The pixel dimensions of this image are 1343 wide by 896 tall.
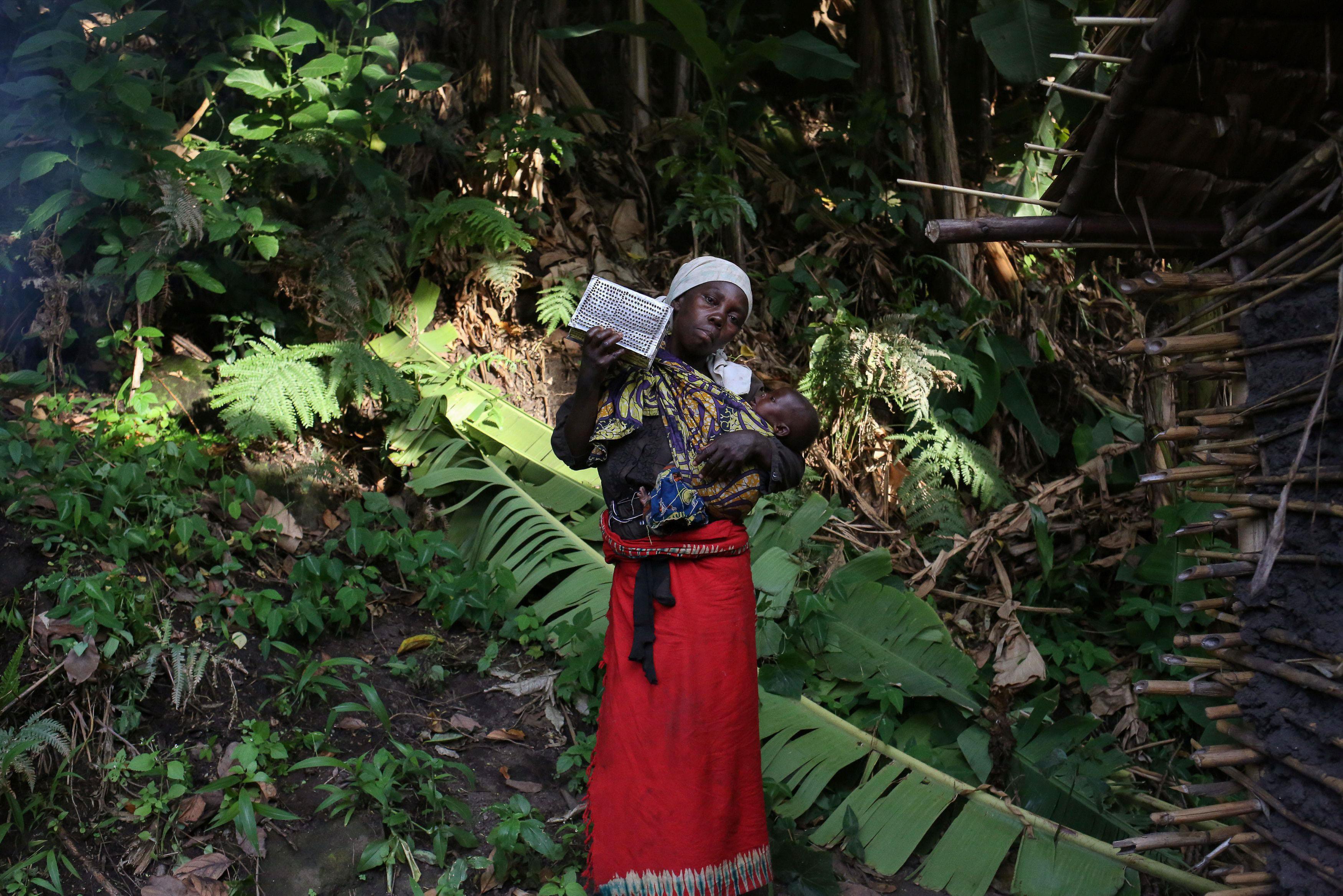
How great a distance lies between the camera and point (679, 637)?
2.36 meters

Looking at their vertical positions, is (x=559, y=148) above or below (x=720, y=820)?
above

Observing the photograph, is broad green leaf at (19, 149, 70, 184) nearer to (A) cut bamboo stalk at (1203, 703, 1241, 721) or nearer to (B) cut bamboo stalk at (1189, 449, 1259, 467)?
(B) cut bamboo stalk at (1189, 449, 1259, 467)

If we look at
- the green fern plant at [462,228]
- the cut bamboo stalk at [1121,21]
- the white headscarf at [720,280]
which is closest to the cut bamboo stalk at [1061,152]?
the cut bamboo stalk at [1121,21]

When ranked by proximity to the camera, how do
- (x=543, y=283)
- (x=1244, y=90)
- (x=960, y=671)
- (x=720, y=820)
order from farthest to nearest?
(x=543, y=283) < (x=960, y=671) < (x=720, y=820) < (x=1244, y=90)

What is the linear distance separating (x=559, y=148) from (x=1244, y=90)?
3.65 metres

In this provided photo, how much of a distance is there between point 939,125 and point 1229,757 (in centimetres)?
466

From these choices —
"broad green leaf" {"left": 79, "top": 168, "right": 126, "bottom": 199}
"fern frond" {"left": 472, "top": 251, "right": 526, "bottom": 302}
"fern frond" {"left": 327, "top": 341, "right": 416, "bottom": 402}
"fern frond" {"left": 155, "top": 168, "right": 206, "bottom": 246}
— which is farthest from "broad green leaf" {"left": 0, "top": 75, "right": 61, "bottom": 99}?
"fern frond" {"left": 472, "top": 251, "right": 526, "bottom": 302}

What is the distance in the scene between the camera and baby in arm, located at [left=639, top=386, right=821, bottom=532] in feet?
7.56

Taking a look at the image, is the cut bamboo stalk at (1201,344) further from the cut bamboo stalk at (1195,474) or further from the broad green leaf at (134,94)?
the broad green leaf at (134,94)

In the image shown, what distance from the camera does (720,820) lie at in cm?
236

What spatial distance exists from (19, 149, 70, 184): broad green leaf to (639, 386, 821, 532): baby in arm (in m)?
2.68

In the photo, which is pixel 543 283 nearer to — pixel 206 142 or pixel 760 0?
pixel 206 142

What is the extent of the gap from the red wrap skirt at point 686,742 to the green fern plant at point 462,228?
2.62 metres

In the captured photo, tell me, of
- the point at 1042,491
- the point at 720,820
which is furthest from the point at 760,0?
the point at 720,820
